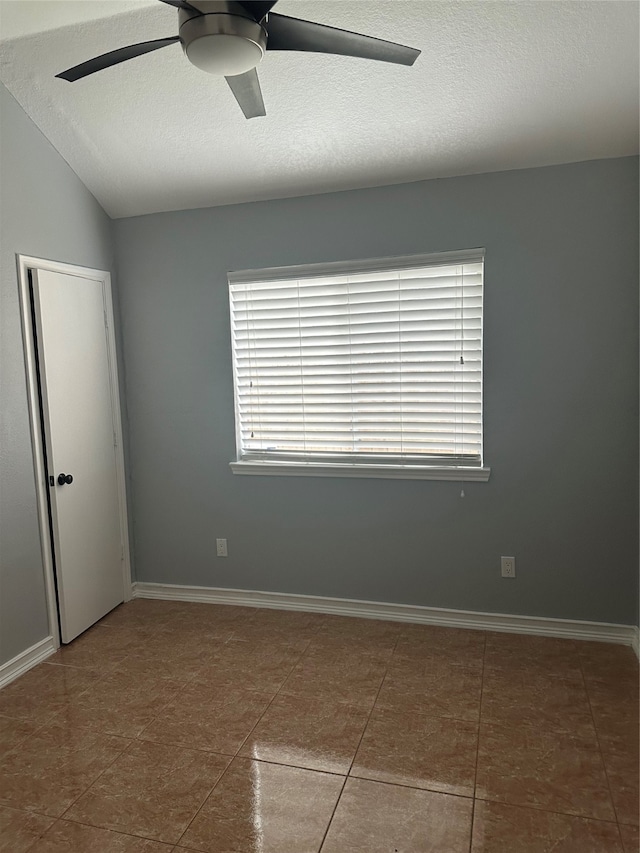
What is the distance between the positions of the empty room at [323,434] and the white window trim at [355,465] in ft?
0.07

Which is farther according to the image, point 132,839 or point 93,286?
point 93,286

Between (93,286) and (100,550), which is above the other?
(93,286)

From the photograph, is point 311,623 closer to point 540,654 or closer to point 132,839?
point 540,654

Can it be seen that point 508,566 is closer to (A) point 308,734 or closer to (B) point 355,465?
(B) point 355,465

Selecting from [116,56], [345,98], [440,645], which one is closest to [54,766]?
[440,645]

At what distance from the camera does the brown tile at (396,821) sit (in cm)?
196

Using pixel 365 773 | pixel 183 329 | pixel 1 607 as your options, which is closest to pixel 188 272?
pixel 183 329

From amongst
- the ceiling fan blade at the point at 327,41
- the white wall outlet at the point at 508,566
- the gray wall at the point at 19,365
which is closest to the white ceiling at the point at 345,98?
the gray wall at the point at 19,365

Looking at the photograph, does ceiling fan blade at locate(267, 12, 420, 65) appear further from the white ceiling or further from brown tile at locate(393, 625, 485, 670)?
brown tile at locate(393, 625, 485, 670)

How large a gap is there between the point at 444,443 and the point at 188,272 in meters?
1.87

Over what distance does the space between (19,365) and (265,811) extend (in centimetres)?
234

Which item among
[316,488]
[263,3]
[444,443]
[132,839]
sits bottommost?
[132,839]

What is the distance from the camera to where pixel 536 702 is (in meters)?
2.71

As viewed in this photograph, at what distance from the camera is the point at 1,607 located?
9.82 ft
